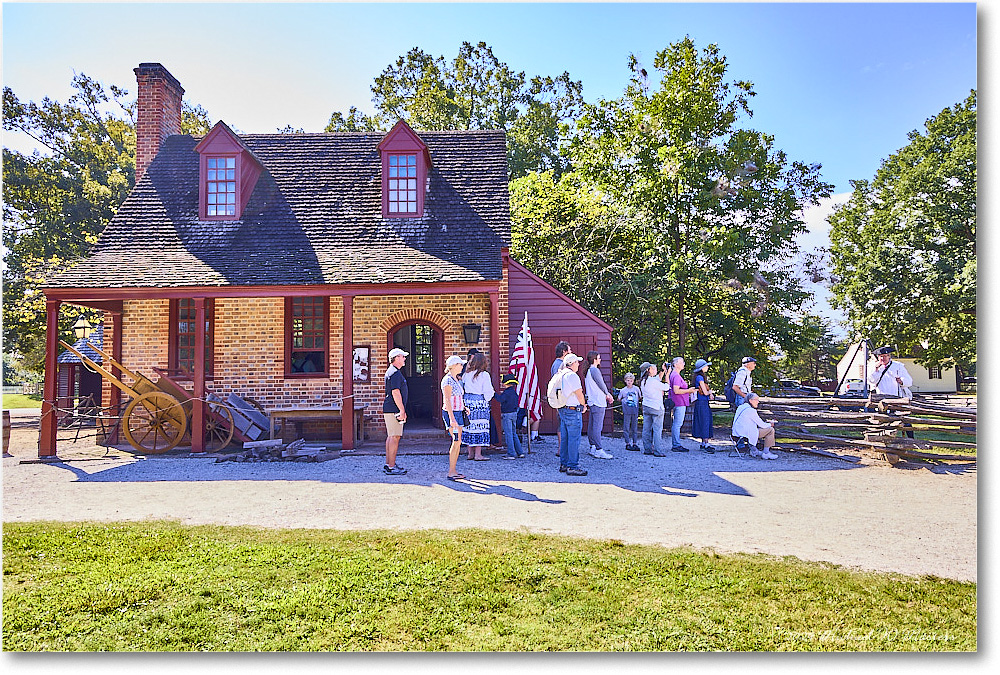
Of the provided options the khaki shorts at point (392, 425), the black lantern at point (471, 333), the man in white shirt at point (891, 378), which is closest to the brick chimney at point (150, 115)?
the black lantern at point (471, 333)

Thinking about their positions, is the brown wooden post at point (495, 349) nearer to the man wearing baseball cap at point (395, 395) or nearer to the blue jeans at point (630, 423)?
the blue jeans at point (630, 423)

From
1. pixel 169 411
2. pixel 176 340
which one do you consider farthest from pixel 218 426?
pixel 176 340

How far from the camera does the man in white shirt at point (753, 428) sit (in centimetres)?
1095

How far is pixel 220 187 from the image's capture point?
13.5m

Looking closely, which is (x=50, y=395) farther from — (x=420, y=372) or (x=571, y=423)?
(x=571, y=423)

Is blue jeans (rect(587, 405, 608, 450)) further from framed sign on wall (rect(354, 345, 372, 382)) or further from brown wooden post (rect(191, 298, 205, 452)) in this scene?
brown wooden post (rect(191, 298, 205, 452))

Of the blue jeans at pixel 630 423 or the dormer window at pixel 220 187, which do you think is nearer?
the blue jeans at pixel 630 423

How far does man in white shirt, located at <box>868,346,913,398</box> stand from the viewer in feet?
35.1

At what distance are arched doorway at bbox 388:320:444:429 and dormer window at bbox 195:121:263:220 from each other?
14.1 ft

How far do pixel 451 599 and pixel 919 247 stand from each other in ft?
40.0

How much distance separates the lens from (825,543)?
5.80 metres

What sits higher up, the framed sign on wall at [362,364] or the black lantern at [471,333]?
the black lantern at [471,333]

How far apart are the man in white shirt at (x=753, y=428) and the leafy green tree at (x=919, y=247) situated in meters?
2.99

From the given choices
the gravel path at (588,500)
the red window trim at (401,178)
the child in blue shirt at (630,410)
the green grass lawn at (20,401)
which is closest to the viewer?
the gravel path at (588,500)
